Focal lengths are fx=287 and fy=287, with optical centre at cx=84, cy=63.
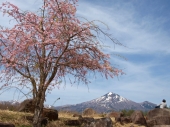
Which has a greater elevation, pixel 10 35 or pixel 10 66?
pixel 10 35

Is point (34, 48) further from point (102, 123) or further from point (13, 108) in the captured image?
point (13, 108)

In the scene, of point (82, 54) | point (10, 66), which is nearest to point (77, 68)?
point (82, 54)

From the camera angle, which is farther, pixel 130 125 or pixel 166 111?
pixel 166 111

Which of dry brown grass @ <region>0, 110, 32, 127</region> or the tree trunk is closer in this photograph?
the tree trunk

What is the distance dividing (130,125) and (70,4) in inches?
520

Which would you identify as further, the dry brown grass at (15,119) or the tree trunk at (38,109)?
the dry brown grass at (15,119)

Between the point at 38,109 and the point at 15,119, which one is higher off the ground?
the point at 38,109

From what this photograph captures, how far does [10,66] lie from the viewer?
15.6 m

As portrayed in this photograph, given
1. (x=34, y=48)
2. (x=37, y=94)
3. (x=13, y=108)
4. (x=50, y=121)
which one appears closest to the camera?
(x=37, y=94)

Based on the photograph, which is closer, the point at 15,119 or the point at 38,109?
the point at 38,109

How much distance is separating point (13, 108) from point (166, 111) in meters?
14.4

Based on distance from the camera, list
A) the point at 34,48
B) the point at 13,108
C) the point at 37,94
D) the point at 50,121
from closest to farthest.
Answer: the point at 37,94 → the point at 34,48 → the point at 50,121 → the point at 13,108

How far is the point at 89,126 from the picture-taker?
661 inches

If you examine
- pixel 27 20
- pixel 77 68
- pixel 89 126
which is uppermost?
pixel 27 20
